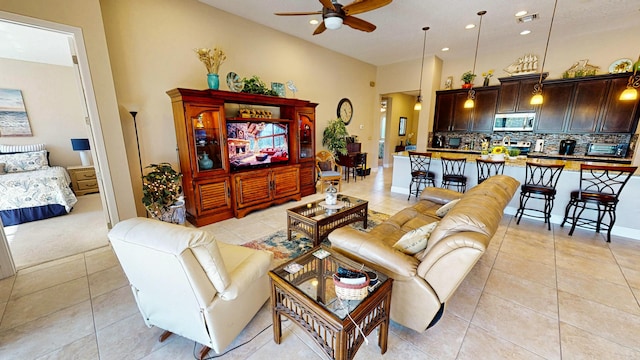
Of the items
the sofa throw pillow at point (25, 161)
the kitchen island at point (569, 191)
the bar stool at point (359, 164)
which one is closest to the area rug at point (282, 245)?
the kitchen island at point (569, 191)

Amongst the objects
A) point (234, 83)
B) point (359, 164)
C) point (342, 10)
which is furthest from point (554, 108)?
point (234, 83)

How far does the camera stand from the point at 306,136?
488 centimetres

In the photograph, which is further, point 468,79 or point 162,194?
point 468,79

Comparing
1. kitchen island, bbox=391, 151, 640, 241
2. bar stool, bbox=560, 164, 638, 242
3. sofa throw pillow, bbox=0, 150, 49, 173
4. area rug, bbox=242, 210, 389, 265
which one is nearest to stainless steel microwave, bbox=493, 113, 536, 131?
kitchen island, bbox=391, 151, 640, 241

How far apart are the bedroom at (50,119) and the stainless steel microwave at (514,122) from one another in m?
7.94

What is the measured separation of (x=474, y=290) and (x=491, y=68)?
6.02m

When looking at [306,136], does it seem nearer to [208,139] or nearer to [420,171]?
[208,139]

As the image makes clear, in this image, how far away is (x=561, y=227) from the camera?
350cm

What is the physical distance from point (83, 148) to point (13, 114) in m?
1.20

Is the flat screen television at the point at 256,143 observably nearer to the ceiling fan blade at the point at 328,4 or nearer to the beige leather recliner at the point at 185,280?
the ceiling fan blade at the point at 328,4

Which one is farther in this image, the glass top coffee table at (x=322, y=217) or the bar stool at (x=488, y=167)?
the bar stool at (x=488, y=167)

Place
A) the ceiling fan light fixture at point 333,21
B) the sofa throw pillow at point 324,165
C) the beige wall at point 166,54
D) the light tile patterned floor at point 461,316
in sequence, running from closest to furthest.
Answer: the light tile patterned floor at point 461,316 < the ceiling fan light fixture at point 333,21 < the beige wall at point 166,54 < the sofa throw pillow at point 324,165

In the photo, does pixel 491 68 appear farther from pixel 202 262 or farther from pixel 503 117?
pixel 202 262

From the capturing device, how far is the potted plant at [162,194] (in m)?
3.09
